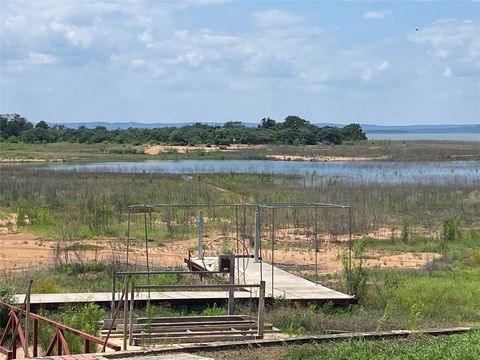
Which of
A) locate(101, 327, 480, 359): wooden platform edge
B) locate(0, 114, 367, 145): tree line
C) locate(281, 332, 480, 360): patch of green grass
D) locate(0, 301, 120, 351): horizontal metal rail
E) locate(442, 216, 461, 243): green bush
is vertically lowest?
locate(442, 216, 461, 243): green bush

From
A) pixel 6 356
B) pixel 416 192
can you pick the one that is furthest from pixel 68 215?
pixel 6 356

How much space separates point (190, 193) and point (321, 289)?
1719 centimetres

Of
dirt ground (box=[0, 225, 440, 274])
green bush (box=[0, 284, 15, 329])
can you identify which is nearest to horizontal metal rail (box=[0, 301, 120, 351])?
green bush (box=[0, 284, 15, 329])

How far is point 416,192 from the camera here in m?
32.8

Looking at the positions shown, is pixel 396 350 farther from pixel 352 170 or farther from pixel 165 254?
pixel 352 170

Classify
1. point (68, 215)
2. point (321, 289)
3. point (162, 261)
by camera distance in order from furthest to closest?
point (68, 215)
point (162, 261)
point (321, 289)

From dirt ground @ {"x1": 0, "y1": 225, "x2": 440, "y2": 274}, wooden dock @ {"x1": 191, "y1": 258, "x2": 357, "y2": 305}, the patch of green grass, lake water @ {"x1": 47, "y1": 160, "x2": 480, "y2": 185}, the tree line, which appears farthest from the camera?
the tree line

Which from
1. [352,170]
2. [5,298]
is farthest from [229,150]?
[5,298]

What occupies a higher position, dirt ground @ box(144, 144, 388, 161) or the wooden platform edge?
dirt ground @ box(144, 144, 388, 161)

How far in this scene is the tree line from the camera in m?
86.7

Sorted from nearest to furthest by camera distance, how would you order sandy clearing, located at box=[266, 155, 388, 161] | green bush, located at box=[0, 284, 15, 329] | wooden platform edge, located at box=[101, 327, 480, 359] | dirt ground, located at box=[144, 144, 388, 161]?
wooden platform edge, located at box=[101, 327, 480, 359] < green bush, located at box=[0, 284, 15, 329] < sandy clearing, located at box=[266, 155, 388, 161] < dirt ground, located at box=[144, 144, 388, 161]

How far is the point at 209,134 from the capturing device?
9012 centimetres

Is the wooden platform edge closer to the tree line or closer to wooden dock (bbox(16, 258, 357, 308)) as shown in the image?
wooden dock (bbox(16, 258, 357, 308))

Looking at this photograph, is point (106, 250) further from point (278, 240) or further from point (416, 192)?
point (416, 192)
